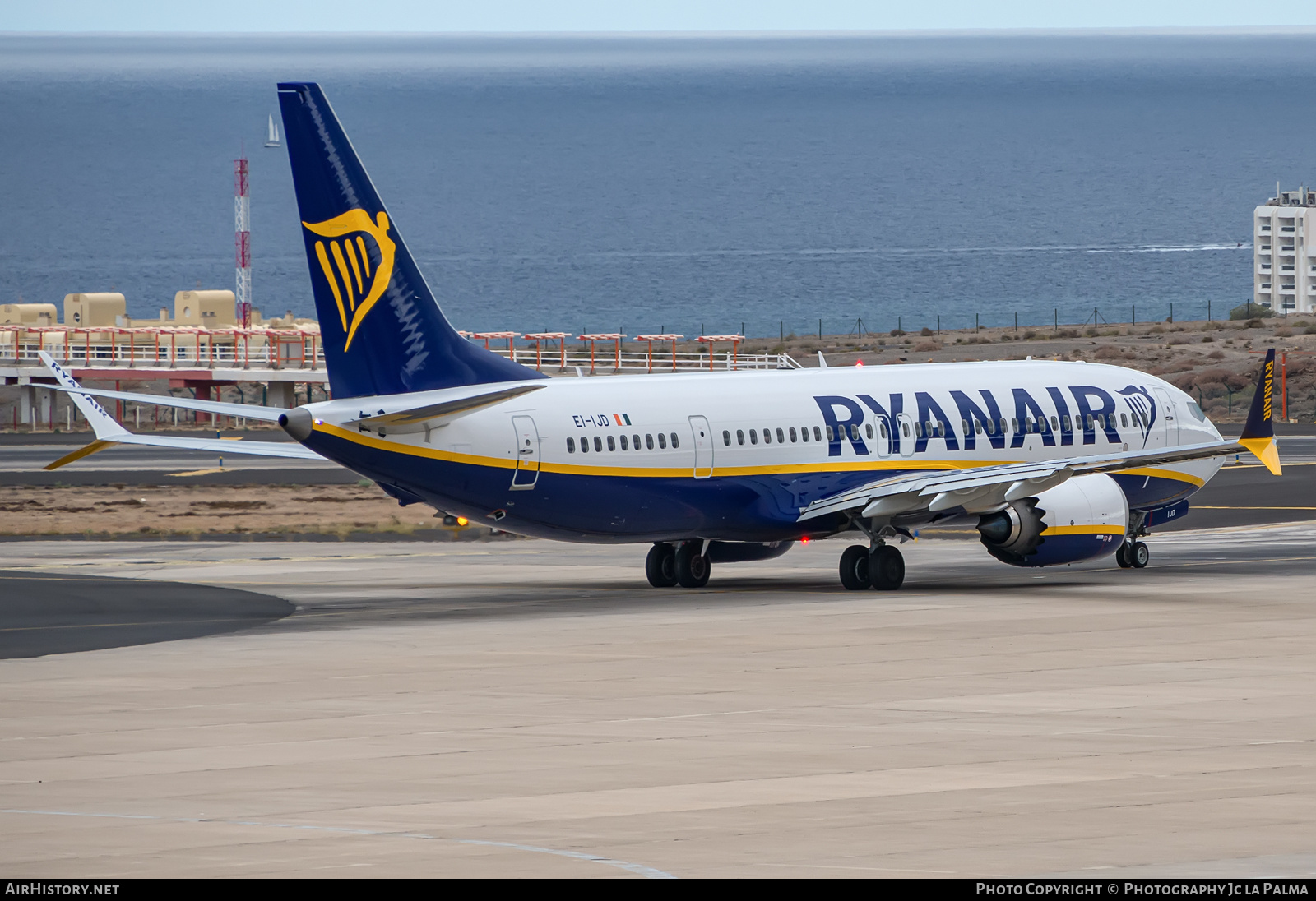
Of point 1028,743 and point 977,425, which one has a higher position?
point 977,425

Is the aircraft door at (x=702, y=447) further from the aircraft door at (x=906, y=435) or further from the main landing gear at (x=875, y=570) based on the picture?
the aircraft door at (x=906, y=435)

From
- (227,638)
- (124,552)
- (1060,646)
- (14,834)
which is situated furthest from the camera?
(124,552)

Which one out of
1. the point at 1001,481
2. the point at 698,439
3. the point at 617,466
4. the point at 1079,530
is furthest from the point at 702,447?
the point at 1079,530

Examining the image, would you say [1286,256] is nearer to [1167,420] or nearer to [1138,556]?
[1167,420]

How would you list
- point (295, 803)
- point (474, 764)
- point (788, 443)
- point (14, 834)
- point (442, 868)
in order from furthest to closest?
point (788, 443), point (474, 764), point (295, 803), point (14, 834), point (442, 868)

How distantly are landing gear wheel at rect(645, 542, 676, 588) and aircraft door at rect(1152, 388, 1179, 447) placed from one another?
1145 cm

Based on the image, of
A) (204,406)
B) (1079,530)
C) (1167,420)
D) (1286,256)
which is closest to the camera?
(204,406)

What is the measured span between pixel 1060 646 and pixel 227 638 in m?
12.5

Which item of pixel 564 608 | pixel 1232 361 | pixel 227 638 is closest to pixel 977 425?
pixel 564 608

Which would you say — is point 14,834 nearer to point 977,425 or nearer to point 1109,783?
point 1109,783

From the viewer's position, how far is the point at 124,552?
164 feet

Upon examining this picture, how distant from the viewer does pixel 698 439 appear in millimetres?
37688

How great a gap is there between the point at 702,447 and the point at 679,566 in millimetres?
3661
